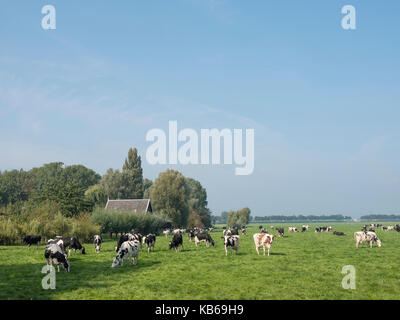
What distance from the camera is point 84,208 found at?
155ft

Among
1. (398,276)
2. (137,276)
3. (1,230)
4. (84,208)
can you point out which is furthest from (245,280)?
(84,208)

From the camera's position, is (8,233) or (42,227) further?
(42,227)

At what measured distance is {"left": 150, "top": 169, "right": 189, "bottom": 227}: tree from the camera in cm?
7725

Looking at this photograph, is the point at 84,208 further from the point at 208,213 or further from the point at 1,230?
the point at 208,213

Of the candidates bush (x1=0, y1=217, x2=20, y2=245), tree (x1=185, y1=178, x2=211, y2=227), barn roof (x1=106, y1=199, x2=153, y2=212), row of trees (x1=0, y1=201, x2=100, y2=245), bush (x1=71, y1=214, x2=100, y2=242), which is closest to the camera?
bush (x1=0, y1=217, x2=20, y2=245)

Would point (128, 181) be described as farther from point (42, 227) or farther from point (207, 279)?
point (207, 279)

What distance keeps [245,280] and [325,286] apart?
3080 millimetres

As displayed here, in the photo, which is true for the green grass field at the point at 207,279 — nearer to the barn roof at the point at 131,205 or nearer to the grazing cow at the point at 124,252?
the grazing cow at the point at 124,252

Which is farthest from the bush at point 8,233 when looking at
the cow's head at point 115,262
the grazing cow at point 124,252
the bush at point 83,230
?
the cow's head at point 115,262

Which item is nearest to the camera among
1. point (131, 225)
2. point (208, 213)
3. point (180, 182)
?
point (131, 225)

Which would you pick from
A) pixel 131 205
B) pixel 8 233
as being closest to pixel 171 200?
pixel 131 205

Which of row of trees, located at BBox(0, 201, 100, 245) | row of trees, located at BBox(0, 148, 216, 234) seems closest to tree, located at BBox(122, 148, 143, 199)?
row of trees, located at BBox(0, 148, 216, 234)

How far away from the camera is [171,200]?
255ft

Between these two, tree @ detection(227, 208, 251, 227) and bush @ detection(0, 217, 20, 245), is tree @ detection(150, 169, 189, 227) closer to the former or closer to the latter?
bush @ detection(0, 217, 20, 245)
